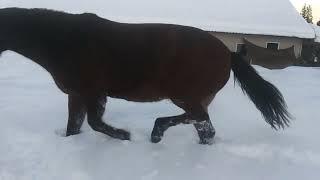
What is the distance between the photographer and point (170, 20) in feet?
54.0

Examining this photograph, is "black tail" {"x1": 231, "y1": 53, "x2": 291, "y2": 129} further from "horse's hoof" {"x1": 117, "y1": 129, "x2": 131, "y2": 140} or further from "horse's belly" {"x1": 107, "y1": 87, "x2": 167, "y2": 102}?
"horse's hoof" {"x1": 117, "y1": 129, "x2": 131, "y2": 140}

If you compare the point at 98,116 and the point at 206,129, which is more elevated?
the point at 98,116

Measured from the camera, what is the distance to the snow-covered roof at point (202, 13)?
16484mm

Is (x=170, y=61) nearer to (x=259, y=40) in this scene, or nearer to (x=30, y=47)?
(x=30, y=47)

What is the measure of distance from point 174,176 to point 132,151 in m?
A: 0.52

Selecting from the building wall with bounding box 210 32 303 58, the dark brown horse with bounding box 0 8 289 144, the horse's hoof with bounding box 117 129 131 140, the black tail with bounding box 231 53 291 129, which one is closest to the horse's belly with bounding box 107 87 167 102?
the dark brown horse with bounding box 0 8 289 144

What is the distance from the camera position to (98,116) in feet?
12.6

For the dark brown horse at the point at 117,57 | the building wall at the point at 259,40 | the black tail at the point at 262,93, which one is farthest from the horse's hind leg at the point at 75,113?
the building wall at the point at 259,40

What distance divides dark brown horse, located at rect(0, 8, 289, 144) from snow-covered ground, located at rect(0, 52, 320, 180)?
0.90ft

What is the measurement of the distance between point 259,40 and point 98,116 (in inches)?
574

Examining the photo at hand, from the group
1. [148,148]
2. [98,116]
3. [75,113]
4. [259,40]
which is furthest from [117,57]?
[259,40]

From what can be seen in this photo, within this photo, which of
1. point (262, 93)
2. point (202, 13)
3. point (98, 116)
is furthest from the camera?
point (202, 13)

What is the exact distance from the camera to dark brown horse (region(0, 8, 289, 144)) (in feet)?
12.1

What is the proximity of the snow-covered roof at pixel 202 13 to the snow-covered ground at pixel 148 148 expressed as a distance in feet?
36.9
